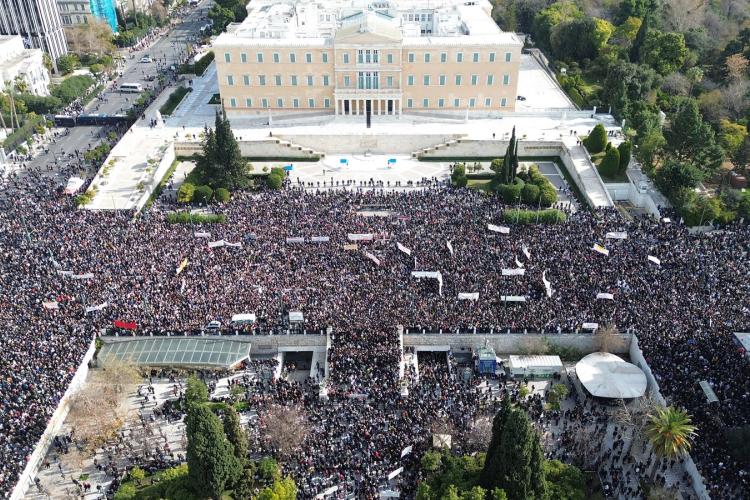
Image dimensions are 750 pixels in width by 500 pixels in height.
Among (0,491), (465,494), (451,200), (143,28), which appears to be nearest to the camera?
(465,494)

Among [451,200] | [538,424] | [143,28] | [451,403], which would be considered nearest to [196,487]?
[451,403]

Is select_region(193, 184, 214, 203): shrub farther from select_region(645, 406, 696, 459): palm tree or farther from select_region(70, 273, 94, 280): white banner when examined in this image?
Result: select_region(645, 406, 696, 459): palm tree

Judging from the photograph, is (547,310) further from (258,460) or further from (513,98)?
(513,98)

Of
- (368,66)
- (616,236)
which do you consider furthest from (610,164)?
(368,66)

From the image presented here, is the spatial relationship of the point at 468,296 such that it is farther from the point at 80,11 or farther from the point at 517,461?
the point at 80,11

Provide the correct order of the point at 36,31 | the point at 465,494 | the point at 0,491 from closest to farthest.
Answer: the point at 465,494 < the point at 0,491 < the point at 36,31
